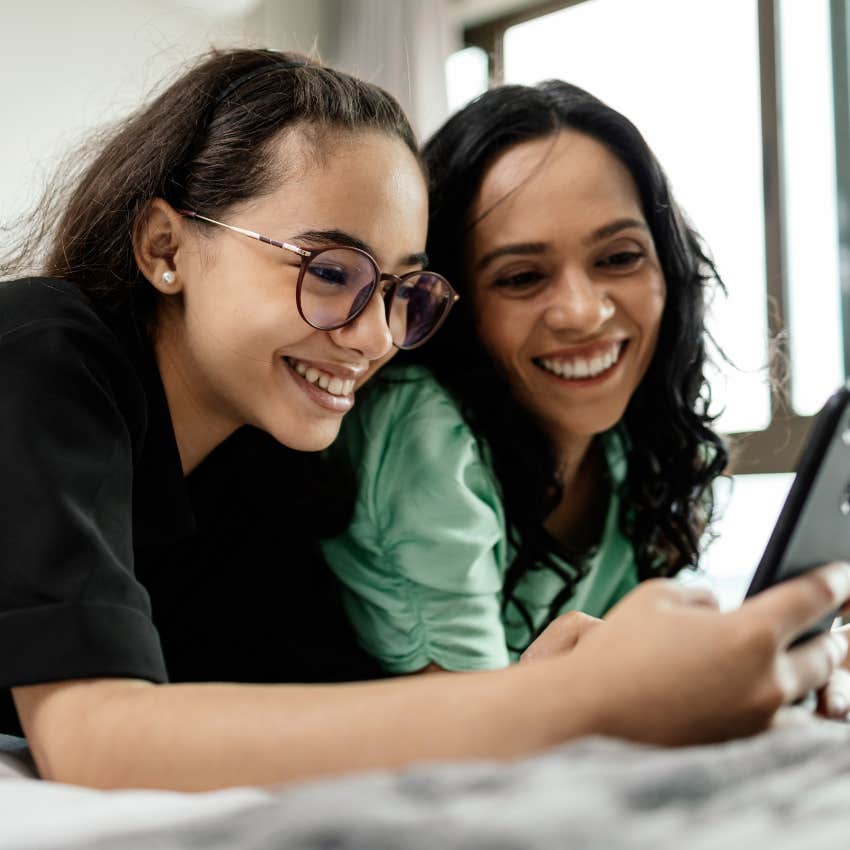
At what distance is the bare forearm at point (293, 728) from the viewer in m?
0.57

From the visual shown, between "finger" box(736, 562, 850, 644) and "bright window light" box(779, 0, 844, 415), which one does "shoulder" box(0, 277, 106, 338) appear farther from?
"bright window light" box(779, 0, 844, 415)

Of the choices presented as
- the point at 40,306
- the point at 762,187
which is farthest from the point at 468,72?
the point at 40,306

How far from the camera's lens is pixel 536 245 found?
1451 millimetres

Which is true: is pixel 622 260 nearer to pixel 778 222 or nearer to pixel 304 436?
pixel 304 436

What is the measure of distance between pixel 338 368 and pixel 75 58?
2.46 m

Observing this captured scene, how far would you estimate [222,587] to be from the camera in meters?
1.36

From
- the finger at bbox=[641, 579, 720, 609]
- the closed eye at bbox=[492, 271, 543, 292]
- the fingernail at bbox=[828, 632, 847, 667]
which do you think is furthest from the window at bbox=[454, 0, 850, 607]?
the finger at bbox=[641, 579, 720, 609]

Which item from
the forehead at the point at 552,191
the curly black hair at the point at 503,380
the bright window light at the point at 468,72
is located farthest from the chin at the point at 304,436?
the bright window light at the point at 468,72

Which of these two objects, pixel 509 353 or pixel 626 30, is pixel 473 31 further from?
pixel 509 353

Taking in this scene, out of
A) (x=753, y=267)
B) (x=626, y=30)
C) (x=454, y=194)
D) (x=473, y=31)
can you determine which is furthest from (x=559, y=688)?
(x=473, y=31)

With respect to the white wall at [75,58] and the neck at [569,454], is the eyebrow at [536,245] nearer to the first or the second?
the neck at [569,454]

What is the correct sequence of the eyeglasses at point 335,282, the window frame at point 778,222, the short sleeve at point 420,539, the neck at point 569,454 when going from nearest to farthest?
the eyeglasses at point 335,282 → the short sleeve at point 420,539 → the neck at point 569,454 → the window frame at point 778,222

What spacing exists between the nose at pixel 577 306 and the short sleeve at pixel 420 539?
0.64 feet

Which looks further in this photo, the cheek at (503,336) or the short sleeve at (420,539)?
the cheek at (503,336)
